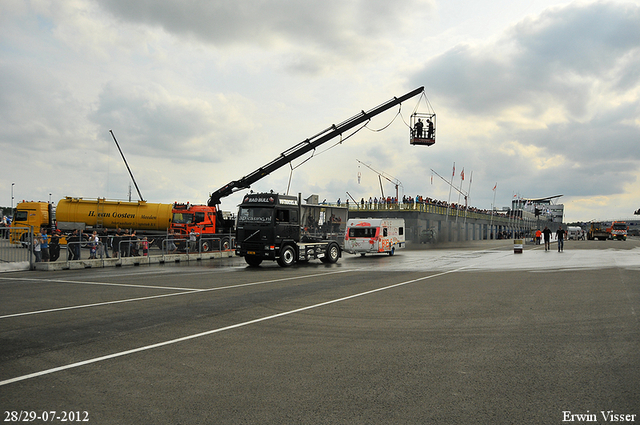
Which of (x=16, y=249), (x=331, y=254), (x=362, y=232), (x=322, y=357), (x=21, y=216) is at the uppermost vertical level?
(x=21, y=216)

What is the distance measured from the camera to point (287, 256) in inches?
853

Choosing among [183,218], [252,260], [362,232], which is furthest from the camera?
[183,218]

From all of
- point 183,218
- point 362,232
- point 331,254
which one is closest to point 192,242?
point 183,218

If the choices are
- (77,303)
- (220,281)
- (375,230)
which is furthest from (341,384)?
(375,230)

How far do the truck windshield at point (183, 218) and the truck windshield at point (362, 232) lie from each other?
11.6 metres

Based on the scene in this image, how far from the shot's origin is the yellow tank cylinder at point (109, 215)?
33688 millimetres

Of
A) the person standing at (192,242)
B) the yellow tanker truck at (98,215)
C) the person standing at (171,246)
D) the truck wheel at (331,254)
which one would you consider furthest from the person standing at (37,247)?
the yellow tanker truck at (98,215)

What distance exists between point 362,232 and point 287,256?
29.5 ft

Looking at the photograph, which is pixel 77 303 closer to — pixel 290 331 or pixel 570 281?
pixel 290 331

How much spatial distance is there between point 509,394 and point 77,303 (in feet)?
31.6

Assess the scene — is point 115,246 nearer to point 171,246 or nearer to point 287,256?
point 171,246

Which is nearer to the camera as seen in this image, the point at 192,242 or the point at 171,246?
the point at 171,246

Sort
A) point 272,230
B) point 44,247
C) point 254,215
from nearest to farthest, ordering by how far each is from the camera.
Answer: point 44,247
point 272,230
point 254,215

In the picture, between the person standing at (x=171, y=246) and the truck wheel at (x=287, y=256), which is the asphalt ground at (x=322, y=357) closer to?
the truck wheel at (x=287, y=256)
